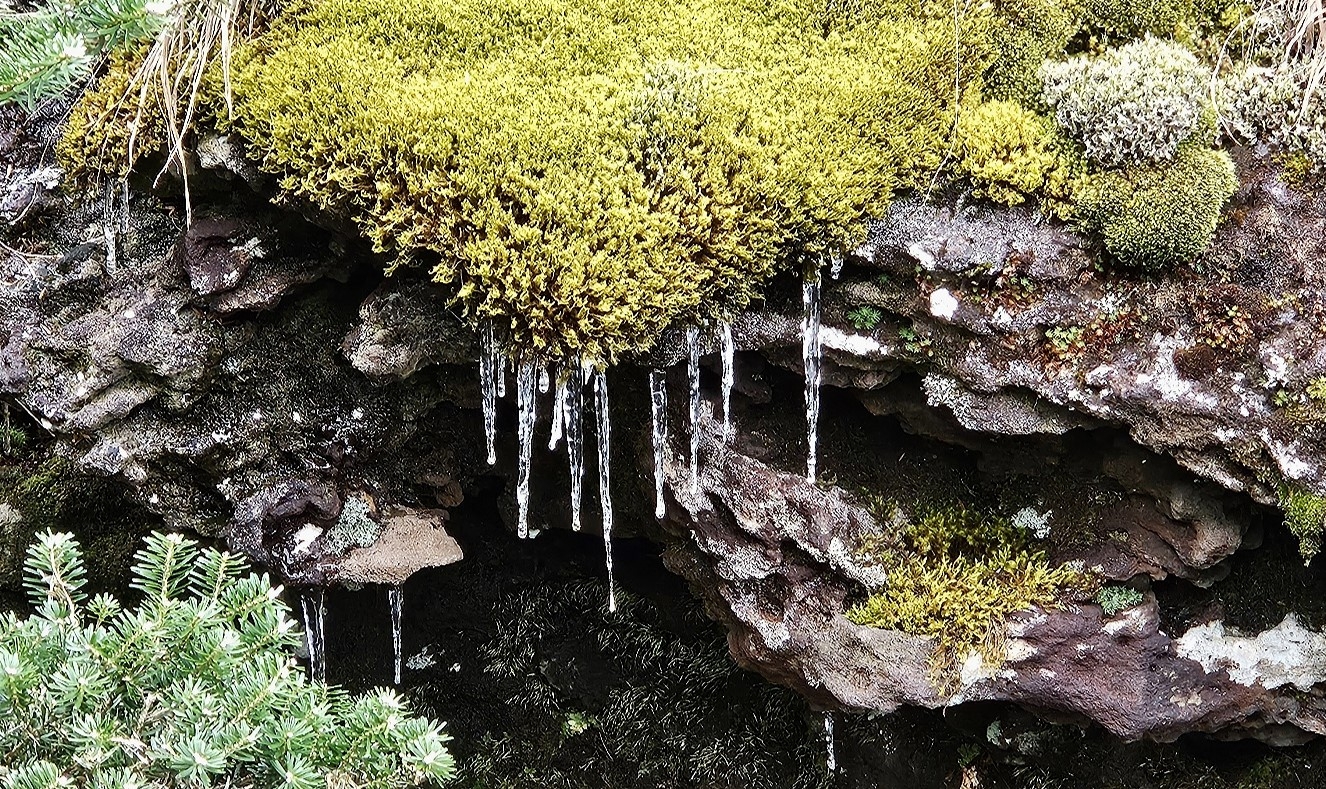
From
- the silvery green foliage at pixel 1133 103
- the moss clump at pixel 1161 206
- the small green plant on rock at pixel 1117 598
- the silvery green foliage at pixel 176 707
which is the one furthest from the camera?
the small green plant on rock at pixel 1117 598

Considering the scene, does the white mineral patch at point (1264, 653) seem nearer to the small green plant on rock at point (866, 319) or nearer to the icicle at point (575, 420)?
the small green plant on rock at point (866, 319)

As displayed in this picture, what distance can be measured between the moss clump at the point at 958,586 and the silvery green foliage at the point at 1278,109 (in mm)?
2071

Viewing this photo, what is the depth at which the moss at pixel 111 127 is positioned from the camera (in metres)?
4.68

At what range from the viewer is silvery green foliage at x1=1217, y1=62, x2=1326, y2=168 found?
13.8ft

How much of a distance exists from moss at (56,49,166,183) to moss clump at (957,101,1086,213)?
12.4ft

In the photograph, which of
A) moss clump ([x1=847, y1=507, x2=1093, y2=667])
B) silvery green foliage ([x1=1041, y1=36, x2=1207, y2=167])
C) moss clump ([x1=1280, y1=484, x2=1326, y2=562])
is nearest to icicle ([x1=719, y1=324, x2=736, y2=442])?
moss clump ([x1=847, y1=507, x2=1093, y2=667])

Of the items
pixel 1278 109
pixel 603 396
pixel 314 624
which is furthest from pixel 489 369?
pixel 1278 109

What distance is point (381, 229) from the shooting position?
160 inches

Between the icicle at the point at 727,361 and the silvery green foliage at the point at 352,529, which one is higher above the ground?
the icicle at the point at 727,361

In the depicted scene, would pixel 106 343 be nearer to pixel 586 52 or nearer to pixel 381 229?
pixel 381 229

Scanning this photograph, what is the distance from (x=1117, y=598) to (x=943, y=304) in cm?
167

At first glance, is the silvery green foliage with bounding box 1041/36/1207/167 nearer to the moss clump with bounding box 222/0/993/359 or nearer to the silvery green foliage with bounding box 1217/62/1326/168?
the silvery green foliage with bounding box 1217/62/1326/168

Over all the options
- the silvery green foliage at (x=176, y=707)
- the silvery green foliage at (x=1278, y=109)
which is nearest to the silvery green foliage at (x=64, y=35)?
the silvery green foliage at (x=176, y=707)

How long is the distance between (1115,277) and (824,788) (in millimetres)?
3747
